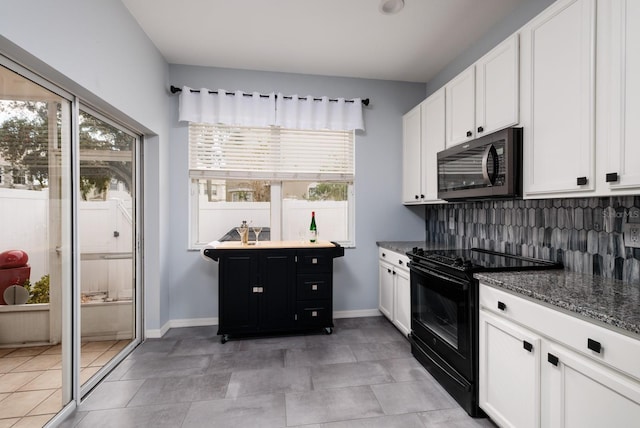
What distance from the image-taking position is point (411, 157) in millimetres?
3375

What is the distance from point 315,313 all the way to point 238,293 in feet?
2.56

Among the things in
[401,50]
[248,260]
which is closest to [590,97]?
[401,50]

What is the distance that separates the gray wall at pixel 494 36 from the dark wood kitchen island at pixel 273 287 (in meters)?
2.18

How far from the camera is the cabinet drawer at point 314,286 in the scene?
10.00 ft

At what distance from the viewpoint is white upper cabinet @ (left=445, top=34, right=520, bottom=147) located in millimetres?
1948

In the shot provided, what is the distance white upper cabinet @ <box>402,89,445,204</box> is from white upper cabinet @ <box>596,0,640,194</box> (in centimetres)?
137

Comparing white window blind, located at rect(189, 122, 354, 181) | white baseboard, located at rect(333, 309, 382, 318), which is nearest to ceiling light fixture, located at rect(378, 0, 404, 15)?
white window blind, located at rect(189, 122, 354, 181)

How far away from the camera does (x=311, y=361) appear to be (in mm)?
2545

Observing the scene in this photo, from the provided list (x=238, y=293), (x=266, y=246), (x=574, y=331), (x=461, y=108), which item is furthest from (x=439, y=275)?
(x=238, y=293)

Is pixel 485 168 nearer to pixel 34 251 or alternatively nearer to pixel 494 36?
pixel 494 36

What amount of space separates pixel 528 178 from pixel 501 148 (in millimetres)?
249

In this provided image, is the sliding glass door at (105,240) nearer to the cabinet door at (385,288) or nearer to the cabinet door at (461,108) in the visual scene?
the cabinet door at (385,288)

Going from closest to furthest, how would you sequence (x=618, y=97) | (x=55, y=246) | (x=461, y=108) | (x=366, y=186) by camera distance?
(x=618, y=97)
(x=55, y=246)
(x=461, y=108)
(x=366, y=186)

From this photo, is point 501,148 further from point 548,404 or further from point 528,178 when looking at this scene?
point 548,404
